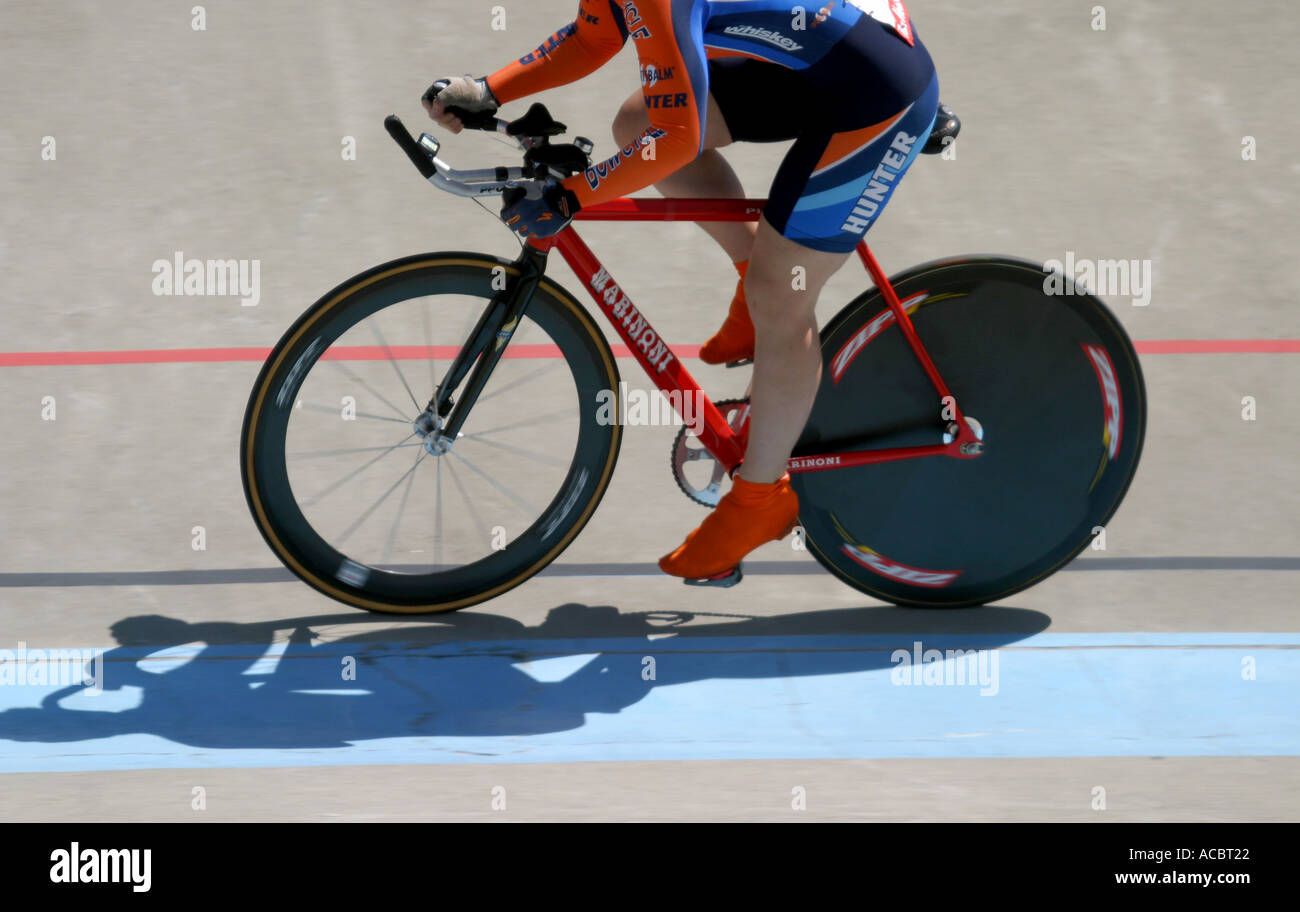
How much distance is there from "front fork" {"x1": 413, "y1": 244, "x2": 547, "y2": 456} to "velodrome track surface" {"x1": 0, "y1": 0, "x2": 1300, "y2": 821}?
52 cm

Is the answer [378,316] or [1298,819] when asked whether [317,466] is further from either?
[1298,819]

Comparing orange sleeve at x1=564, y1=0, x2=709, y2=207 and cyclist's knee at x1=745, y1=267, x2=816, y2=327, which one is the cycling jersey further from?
cyclist's knee at x1=745, y1=267, x2=816, y2=327

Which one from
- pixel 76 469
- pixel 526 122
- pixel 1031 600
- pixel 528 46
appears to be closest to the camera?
pixel 526 122

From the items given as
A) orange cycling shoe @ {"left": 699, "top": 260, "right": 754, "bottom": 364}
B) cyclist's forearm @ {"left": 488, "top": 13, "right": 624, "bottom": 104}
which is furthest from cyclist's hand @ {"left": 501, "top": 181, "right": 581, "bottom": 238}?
orange cycling shoe @ {"left": 699, "top": 260, "right": 754, "bottom": 364}

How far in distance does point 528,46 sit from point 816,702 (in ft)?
14.4

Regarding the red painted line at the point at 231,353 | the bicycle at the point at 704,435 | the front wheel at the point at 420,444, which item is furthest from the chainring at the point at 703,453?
the red painted line at the point at 231,353

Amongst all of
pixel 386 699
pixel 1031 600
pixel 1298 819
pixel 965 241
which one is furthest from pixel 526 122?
pixel 965 241

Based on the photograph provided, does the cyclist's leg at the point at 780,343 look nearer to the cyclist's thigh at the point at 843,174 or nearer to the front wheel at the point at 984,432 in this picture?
the cyclist's thigh at the point at 843,174

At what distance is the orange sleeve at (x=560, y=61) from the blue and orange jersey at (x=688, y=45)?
40 mm

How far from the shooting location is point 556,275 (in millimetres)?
5688

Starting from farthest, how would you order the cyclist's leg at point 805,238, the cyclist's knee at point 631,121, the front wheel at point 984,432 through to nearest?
the front wheel at point 984,432
the cyclist's knee at point 631,121
the cyclist's leg at point 805,238

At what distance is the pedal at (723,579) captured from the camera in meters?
3.62

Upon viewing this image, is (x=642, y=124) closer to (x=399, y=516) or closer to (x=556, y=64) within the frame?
(x=556, y=64)

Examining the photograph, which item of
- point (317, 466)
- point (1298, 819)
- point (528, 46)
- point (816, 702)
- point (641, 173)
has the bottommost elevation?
point (1298, 819)
